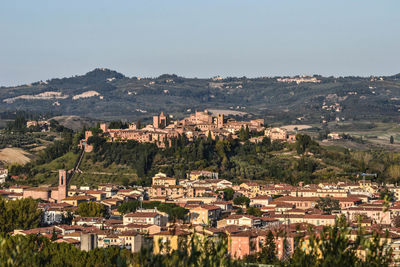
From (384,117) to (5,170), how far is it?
116877 millimetres

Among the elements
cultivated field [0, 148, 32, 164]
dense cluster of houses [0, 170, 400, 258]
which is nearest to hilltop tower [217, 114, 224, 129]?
cultivated field [0, 148, 32, 164]

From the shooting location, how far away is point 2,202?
5344 centimetres

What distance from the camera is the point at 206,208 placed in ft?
195

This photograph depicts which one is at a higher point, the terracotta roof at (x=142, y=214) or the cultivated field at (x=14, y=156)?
the cultivated field at (x=14, y=156)

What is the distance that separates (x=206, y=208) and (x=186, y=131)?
31.9 metres

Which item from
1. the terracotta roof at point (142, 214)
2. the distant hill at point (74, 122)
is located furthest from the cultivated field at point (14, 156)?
the distant hill at point (74, 122)

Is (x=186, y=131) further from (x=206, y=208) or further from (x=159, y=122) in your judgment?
(x=206, y=208)

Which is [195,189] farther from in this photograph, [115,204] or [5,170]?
[5,170]

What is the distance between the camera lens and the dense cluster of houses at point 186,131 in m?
88.6

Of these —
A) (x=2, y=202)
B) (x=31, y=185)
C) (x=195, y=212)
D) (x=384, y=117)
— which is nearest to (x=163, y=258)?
(x=2, y=202)

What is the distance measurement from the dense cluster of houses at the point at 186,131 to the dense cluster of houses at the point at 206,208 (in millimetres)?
11546

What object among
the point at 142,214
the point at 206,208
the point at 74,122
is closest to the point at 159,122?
the point at 206,208

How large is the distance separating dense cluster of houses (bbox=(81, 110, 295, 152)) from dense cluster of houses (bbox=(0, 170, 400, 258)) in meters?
11.5

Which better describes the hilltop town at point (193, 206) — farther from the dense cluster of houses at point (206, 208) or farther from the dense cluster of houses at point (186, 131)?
the dense cluster of houses at point (186, 131)
